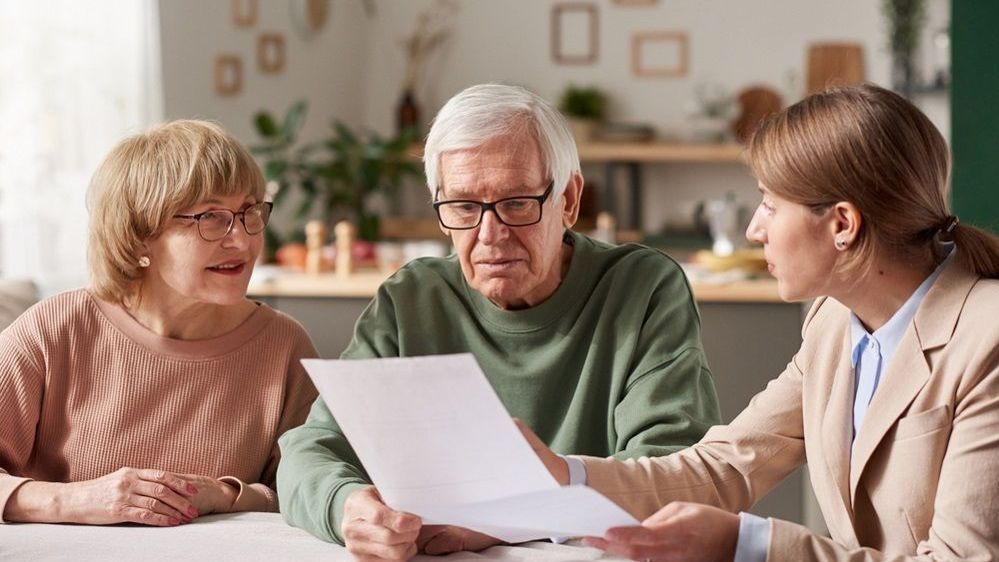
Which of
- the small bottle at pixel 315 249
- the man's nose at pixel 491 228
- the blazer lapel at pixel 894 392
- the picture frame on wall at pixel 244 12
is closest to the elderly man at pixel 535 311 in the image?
the man's nose at pixel 491 228

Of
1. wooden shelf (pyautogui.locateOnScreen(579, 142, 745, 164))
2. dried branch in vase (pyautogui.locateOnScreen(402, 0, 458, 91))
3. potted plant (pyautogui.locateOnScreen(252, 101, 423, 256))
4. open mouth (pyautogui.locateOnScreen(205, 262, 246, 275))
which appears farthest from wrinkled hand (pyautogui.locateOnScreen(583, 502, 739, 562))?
dried branch in vase (pyautogui.locateOnScreen(402, 0, 458, 91))

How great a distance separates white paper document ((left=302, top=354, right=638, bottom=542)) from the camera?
123 centimetres

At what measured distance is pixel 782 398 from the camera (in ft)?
5.40

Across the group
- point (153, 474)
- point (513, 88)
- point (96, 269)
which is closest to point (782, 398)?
point (513, 88)

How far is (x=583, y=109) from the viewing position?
7570 millimetres

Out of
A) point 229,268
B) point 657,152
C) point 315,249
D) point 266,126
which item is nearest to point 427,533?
point 229,268

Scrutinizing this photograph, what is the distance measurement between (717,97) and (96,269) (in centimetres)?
591

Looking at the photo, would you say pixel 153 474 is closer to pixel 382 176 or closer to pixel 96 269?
pixel 96 269

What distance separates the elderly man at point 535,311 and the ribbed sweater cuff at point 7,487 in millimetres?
366

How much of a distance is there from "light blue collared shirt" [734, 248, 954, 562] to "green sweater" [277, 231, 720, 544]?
0.28 m

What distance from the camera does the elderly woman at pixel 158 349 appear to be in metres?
1.94

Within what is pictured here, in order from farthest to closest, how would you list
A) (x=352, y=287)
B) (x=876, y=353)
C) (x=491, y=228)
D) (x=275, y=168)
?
(x=275, y=168) < (x=352, y=287) < (x=491, y=228) < (x=876, y=353)

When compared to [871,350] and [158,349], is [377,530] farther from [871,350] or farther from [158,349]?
[158,349]

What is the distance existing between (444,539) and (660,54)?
21.2 feet
